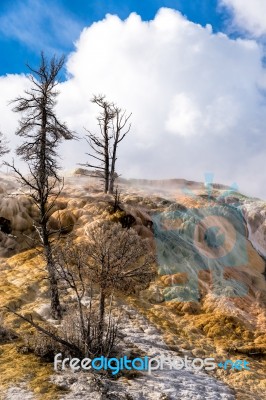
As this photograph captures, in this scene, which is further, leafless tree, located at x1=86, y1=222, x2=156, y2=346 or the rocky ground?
leafless tree, located at x1=86, y1=222, x2=156, y2=346

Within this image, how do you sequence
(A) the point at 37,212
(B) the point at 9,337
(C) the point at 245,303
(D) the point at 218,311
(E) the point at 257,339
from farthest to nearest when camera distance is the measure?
(A) the point at 37,212 < (C) the point at 245,303 < (D) the point at 218,311 < (E) the point at 257,339 < (B) the point at 9,337

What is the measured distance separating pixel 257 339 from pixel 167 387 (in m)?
6.24

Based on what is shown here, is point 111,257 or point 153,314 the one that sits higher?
point 111,257

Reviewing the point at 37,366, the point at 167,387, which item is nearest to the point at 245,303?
the point at 167,387

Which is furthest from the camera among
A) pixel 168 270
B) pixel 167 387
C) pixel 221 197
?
pixel 221 197

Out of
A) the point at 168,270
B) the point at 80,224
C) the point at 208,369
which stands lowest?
the point at 208,369

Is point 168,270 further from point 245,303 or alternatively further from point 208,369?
point 208,369

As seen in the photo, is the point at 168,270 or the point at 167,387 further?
the point at 168,270

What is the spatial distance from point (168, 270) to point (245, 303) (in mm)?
3966

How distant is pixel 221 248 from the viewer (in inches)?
916

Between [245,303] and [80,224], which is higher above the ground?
[80,224]

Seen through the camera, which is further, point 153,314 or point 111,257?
point 153,314

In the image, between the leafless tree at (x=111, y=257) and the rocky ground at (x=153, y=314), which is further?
the leafless tree at (x=111, y=257)

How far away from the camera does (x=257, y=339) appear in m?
16.3
